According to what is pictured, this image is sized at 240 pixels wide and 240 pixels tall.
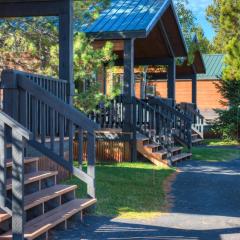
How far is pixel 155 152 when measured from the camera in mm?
14422

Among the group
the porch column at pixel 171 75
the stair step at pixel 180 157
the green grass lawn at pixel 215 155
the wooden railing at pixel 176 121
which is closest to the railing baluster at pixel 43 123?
the stair step at pixel 180 157

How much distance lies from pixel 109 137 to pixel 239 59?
1113 centimetres

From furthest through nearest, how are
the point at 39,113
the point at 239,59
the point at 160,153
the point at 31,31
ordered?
1. the point at 239,59
2. the point at 160,153
3. the point at 31,31
4. the point at 39,113

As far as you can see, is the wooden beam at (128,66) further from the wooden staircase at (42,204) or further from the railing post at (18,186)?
the railing post at (18,186)

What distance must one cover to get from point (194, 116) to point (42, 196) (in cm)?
1708

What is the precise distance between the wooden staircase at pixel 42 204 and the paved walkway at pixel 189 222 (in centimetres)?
22

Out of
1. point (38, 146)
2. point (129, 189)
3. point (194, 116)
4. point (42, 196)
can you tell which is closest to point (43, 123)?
point (38, 146)

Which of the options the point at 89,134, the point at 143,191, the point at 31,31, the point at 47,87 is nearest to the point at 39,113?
the point at 47,87

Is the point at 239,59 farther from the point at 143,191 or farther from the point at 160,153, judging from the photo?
the point at 143,191

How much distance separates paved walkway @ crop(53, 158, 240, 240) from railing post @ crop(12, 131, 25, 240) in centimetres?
91

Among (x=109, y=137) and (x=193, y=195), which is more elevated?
(x=109, y=137)

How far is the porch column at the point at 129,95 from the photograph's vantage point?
564 inches

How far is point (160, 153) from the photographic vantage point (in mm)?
14305

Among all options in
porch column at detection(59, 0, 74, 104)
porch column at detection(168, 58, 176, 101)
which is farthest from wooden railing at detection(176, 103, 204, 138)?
porch column at detection(59, 0, 74, 104)
